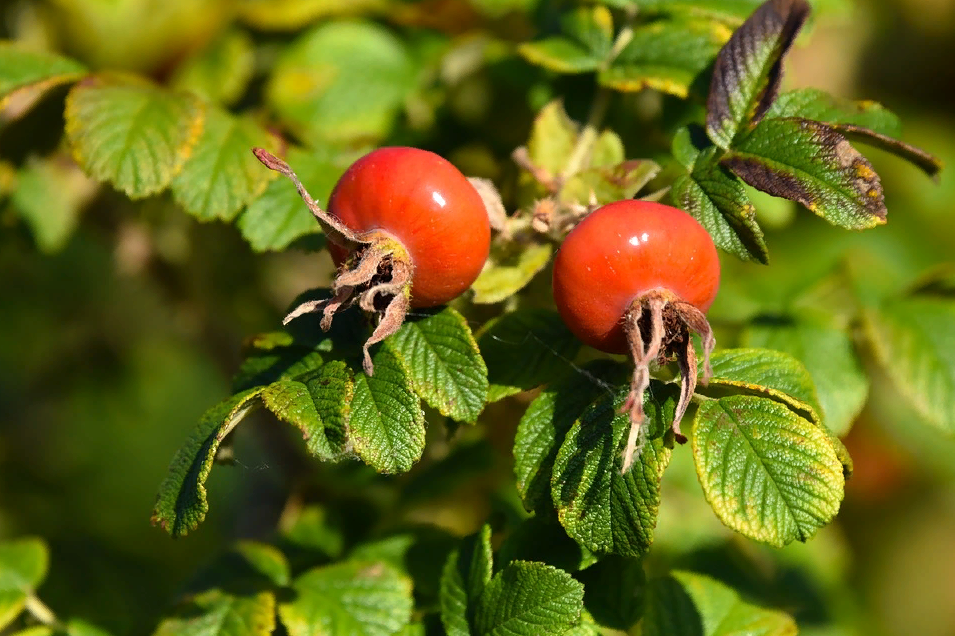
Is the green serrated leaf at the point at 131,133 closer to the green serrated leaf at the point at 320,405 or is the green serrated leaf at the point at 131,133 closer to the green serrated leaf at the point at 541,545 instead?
the green serrated leaf at the point at 320,405

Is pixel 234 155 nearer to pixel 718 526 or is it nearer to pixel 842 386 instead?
pixel 842 386

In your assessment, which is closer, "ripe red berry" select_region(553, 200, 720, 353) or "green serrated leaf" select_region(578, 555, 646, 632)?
"ripe red berry" select_region(553, 200, 720, 353)

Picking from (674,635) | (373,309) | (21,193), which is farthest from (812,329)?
(21,193)

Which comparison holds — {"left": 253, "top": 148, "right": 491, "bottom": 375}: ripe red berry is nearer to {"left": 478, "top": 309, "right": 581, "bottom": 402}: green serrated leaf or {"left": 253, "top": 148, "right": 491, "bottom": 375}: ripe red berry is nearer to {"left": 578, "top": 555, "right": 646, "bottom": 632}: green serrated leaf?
{"left": 478, "top": 309, "right": 581, "bottom": 402}: green serrated leaf

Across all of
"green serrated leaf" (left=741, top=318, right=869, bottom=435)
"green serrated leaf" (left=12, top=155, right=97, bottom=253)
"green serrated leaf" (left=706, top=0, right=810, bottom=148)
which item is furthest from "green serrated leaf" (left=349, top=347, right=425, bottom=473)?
"green serrated leaf" (left=12, top=155, right=97, bottom=253)

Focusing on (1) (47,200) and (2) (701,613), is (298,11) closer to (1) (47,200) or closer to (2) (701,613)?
(1) (47,200)

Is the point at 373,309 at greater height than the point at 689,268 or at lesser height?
lesser
